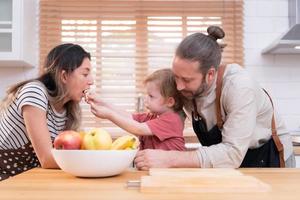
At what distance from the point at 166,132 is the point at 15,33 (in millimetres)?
1724

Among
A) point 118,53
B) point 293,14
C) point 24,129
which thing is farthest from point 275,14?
point 24,129

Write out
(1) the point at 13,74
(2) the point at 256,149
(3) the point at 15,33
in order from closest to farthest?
(2) the point at 256,149
(3) the point at 15,33
(1) the point at 13,74

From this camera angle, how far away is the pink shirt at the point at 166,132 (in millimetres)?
1595

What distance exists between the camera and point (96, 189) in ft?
3.05

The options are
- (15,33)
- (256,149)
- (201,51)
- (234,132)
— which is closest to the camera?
(234,132)

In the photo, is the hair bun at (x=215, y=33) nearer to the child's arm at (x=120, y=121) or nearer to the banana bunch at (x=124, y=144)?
the child's arm at (x=120, y=121)

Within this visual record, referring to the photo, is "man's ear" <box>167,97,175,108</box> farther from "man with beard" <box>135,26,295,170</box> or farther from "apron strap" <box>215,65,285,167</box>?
"apron strap" <box>215,65,285,167</box>

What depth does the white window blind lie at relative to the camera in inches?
127

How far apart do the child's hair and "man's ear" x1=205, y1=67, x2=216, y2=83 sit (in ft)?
0.56

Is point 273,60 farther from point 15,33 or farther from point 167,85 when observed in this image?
point 15,33

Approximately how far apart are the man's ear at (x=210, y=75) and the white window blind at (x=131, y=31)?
5.37 ft

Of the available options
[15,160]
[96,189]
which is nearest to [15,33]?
[15,160]

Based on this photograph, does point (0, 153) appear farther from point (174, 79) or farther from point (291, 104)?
point (291, 104)

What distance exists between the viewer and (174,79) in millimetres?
1715
